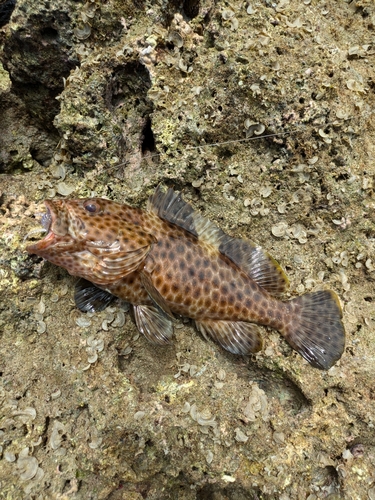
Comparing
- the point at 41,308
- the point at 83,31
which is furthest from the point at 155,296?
the point at 83,31

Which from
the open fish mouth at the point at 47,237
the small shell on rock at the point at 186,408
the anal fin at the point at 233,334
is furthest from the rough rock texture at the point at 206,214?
the open fish mouth at the point at 47,237

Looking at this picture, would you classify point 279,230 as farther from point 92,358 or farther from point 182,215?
point 92,358

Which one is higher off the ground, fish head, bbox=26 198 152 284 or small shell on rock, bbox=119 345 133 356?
fish head, bbox=26 198 152 284

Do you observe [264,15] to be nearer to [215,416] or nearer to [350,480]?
[215,416]

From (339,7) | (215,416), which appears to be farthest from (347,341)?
(339,7)

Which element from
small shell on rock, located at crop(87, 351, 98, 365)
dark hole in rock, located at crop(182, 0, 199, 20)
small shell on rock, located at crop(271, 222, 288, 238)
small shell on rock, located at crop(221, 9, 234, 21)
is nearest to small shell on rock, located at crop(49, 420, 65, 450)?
small shell on rock, located at crop(87, 351, 98, 365)

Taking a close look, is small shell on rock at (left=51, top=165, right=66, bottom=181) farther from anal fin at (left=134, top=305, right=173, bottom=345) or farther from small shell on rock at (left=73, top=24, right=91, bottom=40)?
anal fin at (left=134, top=305, right=173, bottom=345)

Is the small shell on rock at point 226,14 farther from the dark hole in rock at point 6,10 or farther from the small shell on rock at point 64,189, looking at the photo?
the dark hole in rock at point 6,10
